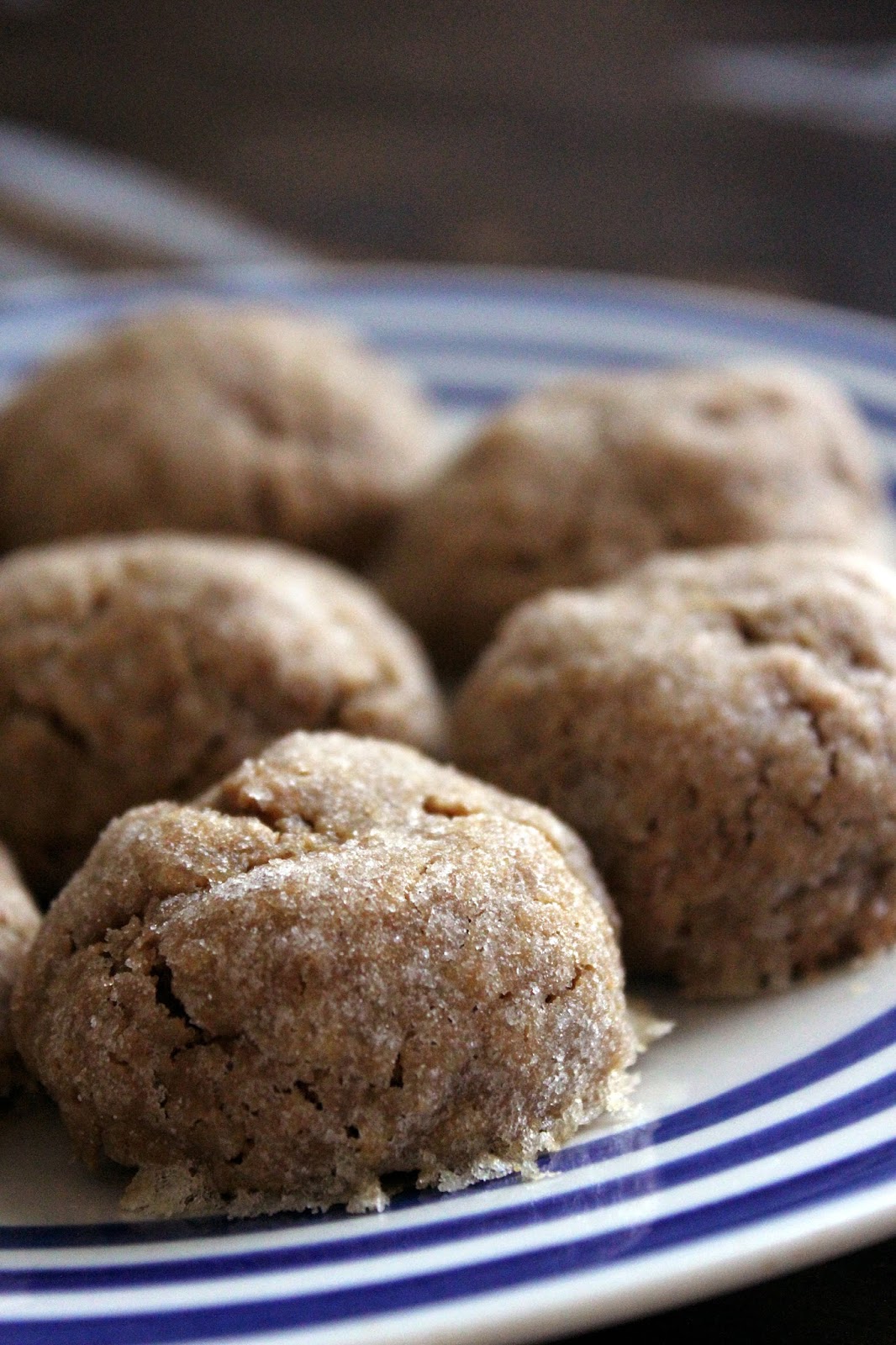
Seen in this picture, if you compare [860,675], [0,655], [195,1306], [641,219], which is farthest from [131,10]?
[195,1306]

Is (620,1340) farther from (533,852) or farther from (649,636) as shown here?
(649,636)

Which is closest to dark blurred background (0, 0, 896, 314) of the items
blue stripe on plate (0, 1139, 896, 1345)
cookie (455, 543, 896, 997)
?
cookie (455, 543, 896, 997)

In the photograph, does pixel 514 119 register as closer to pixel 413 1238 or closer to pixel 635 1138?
pixel 635 1138

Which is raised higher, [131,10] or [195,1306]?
[131,10]

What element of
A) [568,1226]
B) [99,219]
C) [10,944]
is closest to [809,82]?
[99,219]

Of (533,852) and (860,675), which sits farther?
(860,675)

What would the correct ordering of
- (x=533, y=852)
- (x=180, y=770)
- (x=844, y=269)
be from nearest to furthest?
(x=533, y=852) → (x=180, y=770) → (x=844, y=269)

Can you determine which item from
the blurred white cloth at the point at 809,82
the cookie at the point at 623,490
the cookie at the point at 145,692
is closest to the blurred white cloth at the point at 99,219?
the blurred white cloth at the point at 809,82
